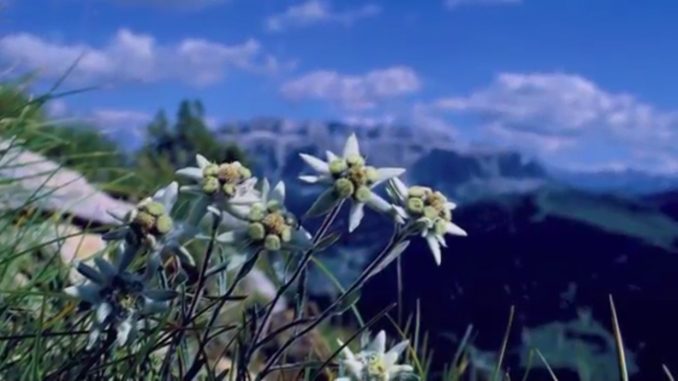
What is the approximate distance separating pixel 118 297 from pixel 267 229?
0.47ft

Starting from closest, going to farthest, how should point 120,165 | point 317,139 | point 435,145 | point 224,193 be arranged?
point 224,193 → point 317,139 → point 435,145 → point 120,165

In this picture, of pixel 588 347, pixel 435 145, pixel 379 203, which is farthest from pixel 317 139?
pixel 379 203

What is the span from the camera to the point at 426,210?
1.08 metres

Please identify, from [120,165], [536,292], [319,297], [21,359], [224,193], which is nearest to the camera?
[224,193]

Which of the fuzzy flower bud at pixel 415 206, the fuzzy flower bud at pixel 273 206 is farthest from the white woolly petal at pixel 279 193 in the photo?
the fuzzy flower bud at pixel 415 206

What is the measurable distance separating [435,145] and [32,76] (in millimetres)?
1102

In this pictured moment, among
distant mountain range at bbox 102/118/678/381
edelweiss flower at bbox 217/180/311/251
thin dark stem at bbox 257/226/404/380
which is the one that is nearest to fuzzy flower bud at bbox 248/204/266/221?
edelweiss flower at bbox 217/180/311/251

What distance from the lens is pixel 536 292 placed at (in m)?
2.35

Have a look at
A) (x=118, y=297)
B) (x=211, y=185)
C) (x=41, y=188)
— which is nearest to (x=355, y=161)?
(x=211, y=185)

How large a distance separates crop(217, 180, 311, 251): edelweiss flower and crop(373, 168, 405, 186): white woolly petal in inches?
3.1

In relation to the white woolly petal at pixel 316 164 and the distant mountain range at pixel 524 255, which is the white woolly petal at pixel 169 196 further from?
the distant mountain range at pixel 524 255

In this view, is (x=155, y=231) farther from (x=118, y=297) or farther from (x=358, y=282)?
(x=358, y=282)

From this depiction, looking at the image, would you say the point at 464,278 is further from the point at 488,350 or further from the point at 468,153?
the point at 468,153

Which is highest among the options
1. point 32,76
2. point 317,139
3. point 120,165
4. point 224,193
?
point 224,193
